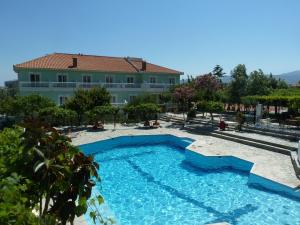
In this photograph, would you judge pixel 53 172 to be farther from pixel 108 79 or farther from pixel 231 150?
pixel 108 79

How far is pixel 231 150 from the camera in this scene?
61.9 feet

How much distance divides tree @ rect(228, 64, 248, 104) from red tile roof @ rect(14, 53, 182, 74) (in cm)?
1038

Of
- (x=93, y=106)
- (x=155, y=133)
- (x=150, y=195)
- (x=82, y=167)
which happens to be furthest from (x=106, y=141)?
(x=82, y=167)

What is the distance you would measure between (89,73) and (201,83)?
15.0 meters

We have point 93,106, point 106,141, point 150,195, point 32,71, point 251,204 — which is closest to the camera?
point 251,204

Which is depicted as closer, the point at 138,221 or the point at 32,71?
the point at 138,221

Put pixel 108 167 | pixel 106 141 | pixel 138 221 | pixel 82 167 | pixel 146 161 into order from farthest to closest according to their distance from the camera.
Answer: pixel 106 141 → pixel 146 161 → pixel 108 167 → pixel 138 221 → pixel 82 167

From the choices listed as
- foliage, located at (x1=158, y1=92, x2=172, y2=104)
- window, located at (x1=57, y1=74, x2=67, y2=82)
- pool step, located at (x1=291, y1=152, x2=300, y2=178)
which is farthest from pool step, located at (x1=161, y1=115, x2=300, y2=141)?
window, located at (x1=57, y1=74, x2=67, y2=82)

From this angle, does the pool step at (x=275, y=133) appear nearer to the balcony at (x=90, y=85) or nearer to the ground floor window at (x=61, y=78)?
the balcony at (x=90, y=85)

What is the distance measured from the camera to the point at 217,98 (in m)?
34.1

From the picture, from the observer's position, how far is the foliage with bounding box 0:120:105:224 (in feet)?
13.3

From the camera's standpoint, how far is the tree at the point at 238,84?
3472 cm

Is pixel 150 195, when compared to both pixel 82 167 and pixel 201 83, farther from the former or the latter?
pixel 201 83

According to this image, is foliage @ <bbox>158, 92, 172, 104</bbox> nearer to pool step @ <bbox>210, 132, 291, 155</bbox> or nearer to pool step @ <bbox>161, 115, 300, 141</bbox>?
pool step @ <bbox>161, 115, 300, 141</bbox>
